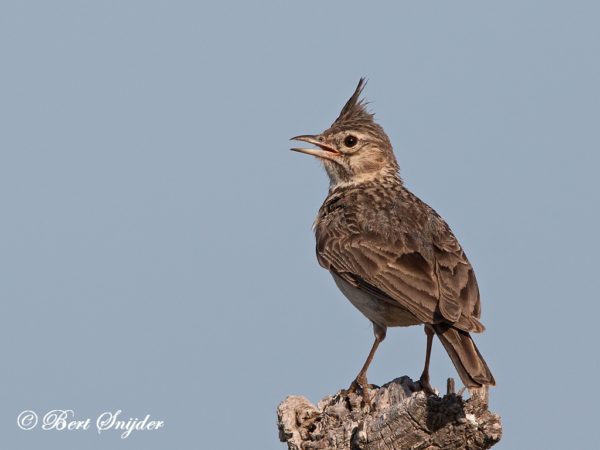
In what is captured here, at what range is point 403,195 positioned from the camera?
1220cm

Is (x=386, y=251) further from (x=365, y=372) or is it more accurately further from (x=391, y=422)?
(x=391, y=422)

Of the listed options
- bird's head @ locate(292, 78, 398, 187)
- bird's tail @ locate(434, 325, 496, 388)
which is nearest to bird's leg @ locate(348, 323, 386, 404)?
bird's tail @ locate(434, 325, 496, 388)

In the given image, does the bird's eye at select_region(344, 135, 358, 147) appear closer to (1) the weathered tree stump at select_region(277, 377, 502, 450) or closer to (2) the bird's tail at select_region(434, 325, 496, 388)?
(2) the bird's tail at select_region(434, 325, 496, 388)

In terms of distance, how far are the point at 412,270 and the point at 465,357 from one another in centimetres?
154

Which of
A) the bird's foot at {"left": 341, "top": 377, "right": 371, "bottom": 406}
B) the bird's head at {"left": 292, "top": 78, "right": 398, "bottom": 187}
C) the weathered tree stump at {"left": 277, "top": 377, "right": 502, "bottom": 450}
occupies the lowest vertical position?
the weathered tree stump at {"left": 277, "top": 377, "right": 502, "bottom": 450}

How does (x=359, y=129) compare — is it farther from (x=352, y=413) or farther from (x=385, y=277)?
(x=352, y=413)

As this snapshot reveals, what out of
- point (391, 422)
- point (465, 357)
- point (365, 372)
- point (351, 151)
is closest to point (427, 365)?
point (365, 372)

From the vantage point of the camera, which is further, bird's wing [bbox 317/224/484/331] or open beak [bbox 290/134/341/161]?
open beak [bbox 290/134/341/161]

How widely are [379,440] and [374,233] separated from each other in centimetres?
359

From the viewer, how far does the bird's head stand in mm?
12852

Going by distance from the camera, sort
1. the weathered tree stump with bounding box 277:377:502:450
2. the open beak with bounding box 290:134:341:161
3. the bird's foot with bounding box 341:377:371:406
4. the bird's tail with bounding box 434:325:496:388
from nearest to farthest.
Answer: the weathered tree stump with bounding box 277:377:502:450 < the bird's tail with bounding box 434:325:496:388 < the bird's foot with bounding box 341:377:371:406 < the open beak with bounding box 290:134:341:161

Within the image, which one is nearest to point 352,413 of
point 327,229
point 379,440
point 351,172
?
point 379,440

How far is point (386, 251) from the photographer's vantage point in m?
10.8

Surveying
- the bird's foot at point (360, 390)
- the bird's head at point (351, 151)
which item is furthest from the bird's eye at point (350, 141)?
the bird's foot at point (360, 390)
